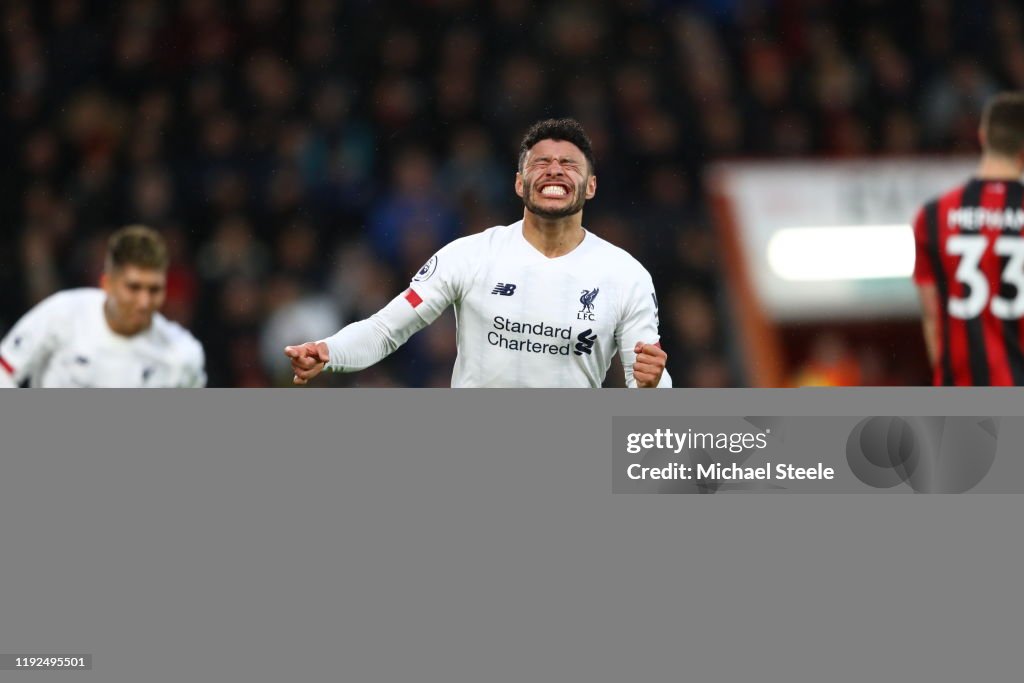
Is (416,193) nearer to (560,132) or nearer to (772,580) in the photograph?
(560,132)

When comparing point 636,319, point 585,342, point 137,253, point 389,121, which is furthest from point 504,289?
point 389,121

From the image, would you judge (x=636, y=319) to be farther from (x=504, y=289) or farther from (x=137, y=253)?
(x=137, y=253)

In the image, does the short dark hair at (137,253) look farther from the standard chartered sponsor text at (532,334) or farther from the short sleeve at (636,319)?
the short sleeve at (636,319)

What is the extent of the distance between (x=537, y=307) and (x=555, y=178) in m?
0.44

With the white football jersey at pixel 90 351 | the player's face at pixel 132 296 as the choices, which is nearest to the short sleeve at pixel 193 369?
the white football jersey at pixel 90 351

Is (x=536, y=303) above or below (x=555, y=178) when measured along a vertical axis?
below

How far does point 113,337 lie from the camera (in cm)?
632

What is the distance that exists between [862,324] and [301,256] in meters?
3.92

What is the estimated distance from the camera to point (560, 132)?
4.20 meters

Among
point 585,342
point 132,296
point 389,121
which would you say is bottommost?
point 585,342

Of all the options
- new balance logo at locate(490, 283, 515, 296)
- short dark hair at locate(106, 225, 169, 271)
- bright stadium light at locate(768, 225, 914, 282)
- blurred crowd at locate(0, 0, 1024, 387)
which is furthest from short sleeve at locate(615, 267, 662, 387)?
bright stadium light at locate(768, 225, 914, 282)

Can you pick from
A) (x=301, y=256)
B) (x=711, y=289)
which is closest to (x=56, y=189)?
(x=301, y=256)

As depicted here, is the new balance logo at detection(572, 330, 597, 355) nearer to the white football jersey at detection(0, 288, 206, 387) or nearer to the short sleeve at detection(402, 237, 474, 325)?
the short sleeve at detection(402, 237, 474, 325)

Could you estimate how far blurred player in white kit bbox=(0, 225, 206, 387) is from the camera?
612 cm
